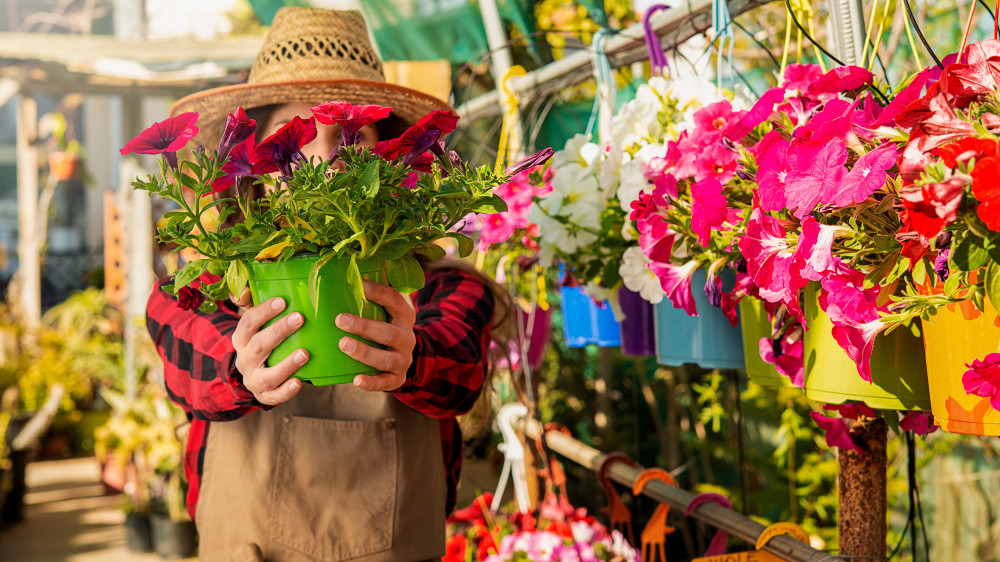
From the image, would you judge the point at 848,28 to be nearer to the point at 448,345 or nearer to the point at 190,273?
the point at 448,345

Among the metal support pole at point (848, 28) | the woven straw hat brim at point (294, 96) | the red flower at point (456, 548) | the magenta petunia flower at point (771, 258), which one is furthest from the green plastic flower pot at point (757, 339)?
the red flower at point (456, 548)

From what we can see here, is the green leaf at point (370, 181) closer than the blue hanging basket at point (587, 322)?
Yes

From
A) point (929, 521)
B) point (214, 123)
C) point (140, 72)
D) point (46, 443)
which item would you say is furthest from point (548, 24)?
point (46, 443)

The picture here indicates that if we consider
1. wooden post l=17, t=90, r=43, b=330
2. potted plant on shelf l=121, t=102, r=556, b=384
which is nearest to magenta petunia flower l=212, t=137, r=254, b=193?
potted plant on shelf l=121, t=102, r=556, b=384

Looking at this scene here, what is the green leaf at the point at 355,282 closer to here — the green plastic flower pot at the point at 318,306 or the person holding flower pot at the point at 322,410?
the green plastic flower pot at the point at 318,306

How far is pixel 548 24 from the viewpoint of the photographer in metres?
2.92

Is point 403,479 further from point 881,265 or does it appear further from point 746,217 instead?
point 881,265

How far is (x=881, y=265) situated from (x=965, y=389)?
0.11m

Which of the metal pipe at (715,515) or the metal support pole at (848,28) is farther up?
the metal support pole at (848,28)

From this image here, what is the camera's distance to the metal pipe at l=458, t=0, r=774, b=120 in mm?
1178

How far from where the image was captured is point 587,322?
Result: 143 centimetres

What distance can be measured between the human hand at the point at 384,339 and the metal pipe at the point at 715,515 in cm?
49

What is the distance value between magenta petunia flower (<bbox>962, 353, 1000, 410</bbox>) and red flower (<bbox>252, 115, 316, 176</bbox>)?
55 cm

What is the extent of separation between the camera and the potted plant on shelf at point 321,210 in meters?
0.66
